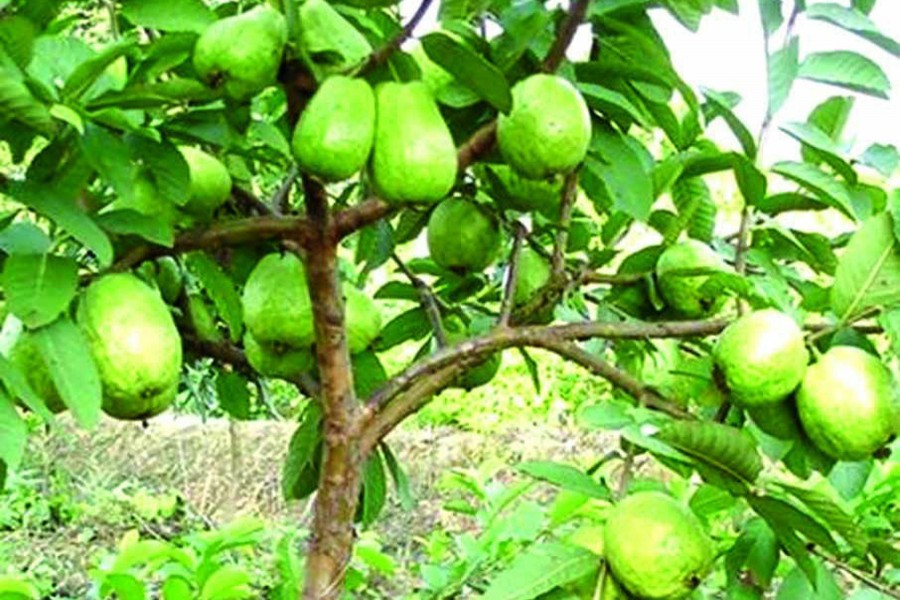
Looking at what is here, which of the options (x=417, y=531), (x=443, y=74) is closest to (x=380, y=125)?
(x=443, y=74)

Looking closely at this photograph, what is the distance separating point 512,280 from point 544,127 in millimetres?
223

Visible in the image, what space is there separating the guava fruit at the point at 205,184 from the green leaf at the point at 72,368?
16 cm

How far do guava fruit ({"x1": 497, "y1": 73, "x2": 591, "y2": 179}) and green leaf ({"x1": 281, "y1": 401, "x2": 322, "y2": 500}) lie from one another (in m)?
0.37

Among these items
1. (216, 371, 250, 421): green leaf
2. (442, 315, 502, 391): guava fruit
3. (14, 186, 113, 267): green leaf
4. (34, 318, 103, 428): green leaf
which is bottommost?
(216, 371, 250, 421): green leaf

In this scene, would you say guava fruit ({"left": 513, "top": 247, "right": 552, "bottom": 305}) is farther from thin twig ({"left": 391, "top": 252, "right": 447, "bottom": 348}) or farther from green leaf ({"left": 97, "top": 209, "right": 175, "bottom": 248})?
green leaf ({"left": 97, "top": 209, "right": 175, "bottom": 248})

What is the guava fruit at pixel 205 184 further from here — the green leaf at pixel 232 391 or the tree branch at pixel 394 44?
the green leaf at pixel 232 391

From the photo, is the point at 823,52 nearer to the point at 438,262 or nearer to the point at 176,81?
the point at 438,262

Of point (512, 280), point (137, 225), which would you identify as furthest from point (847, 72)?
point (137, 225)

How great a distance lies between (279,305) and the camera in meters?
0.95

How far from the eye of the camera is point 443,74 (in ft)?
2.85

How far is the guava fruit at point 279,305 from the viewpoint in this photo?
0.95 m

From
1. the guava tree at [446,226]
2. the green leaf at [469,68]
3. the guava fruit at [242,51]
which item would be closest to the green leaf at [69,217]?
the guava tree at [446,226]

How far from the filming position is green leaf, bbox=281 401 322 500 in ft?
3.72

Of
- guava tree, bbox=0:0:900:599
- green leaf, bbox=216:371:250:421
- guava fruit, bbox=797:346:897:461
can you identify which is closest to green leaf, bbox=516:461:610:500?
guava tree, bbox=0:0:900:599
